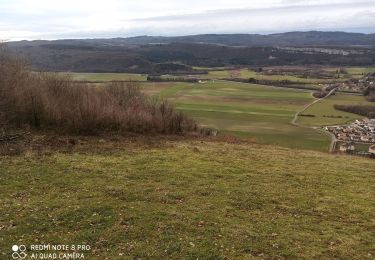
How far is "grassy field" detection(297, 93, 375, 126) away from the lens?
60781mm

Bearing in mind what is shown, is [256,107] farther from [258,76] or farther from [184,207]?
[184,207]

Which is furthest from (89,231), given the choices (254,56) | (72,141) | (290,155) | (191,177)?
(254,56)

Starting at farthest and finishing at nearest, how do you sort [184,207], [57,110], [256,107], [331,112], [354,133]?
[256,107] < [331,112] < [354,133] < [57,110] < [184,207]

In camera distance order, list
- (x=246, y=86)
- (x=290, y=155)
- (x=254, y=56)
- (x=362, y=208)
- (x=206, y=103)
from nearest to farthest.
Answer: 1. (x=362, y=208)
2. (x=290, y=155)
3. (x=206, y=103)
4. (x=246, y=86)
5. (x=254, y=56)

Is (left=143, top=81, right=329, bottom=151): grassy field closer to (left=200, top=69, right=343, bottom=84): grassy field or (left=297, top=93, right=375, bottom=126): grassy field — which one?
(left=297, top=93, right=375, bottom=126): grassy field

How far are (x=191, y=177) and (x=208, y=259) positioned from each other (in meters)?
5.49

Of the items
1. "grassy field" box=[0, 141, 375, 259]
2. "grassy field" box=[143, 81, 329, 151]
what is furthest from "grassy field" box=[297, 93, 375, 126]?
"grassy field" box=[0, 141, 375, 259]

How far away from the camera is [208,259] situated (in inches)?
319

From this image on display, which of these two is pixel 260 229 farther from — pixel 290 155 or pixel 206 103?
pixel 206 103

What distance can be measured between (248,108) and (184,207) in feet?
209

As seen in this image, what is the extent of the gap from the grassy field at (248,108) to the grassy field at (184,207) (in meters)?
23.6

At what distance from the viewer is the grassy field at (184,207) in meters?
8.66

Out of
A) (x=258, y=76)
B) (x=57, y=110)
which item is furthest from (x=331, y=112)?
(x=57, y=110)

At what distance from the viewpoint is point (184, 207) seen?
10758 mm
